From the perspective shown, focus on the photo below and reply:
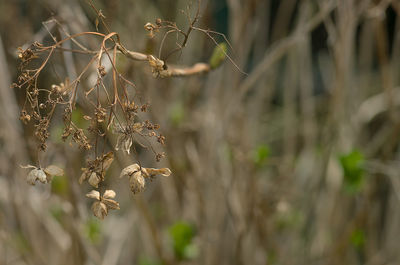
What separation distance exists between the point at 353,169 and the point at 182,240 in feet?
1.08

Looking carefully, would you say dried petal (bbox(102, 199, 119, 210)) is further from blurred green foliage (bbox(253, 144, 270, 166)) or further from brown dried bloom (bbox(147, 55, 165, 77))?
blurred green foliage (bbox(253, 144, 270, 166))

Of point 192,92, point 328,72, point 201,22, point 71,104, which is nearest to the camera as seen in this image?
point 71,104

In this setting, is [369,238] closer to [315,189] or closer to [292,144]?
[315,189]

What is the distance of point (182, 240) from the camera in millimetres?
959

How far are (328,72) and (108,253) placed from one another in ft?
2.70

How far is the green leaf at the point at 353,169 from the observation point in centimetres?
89

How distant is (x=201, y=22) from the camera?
1.01 metres

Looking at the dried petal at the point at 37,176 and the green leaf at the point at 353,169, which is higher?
the dried petal at the point at 37,176

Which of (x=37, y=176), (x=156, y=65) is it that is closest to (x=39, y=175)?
(x=37, y=176)

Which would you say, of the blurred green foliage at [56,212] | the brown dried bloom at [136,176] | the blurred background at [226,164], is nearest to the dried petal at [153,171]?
the brown dried bloom at [136,176]

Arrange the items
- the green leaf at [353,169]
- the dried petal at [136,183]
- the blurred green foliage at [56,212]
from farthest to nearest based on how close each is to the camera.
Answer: the blurred green foliage at [56,212] → the green leaf at [353,169] → the dried petal at [136,183]

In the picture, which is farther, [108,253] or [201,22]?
[108,253]

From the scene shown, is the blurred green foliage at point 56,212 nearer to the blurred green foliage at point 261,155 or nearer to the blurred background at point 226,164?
the blurred background at point 226,164

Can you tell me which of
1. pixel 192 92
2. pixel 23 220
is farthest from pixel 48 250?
pixel 192 92
